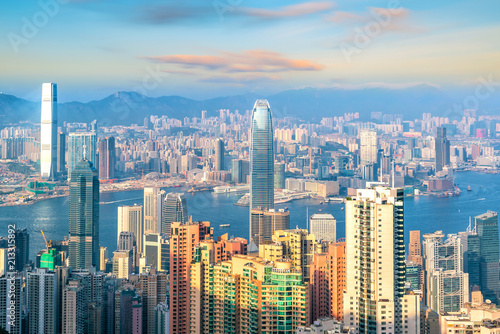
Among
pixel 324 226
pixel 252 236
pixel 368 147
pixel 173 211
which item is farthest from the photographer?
pixel 368 147

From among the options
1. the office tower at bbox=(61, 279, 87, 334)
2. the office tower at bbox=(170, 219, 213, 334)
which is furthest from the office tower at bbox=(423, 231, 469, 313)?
the office tower at bbox=(61, 279, 87, 334)

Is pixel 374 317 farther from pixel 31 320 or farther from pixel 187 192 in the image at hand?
pixel 187 192

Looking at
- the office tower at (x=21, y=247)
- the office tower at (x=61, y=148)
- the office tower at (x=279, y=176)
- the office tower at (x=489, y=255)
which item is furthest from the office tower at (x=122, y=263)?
the office tower at (x=279, y=176)

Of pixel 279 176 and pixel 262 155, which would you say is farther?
pixel 279 176

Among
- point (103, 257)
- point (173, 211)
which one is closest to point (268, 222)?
point (173, 211)

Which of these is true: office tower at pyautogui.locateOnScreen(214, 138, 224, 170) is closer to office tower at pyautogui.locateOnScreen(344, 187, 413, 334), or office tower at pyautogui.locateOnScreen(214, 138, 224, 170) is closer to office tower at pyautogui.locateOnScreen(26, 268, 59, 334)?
office tower at pyautogui.locateOnScreen(26, 268, 59, 334)

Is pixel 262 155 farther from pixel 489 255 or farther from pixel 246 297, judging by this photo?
pixel 246 297

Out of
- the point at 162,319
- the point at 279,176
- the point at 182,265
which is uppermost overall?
the point at 279,176

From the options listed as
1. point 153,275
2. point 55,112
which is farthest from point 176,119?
point 153,275

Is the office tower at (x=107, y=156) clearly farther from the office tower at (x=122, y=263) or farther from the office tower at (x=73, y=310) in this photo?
the office tower at (x=73, y=310)
